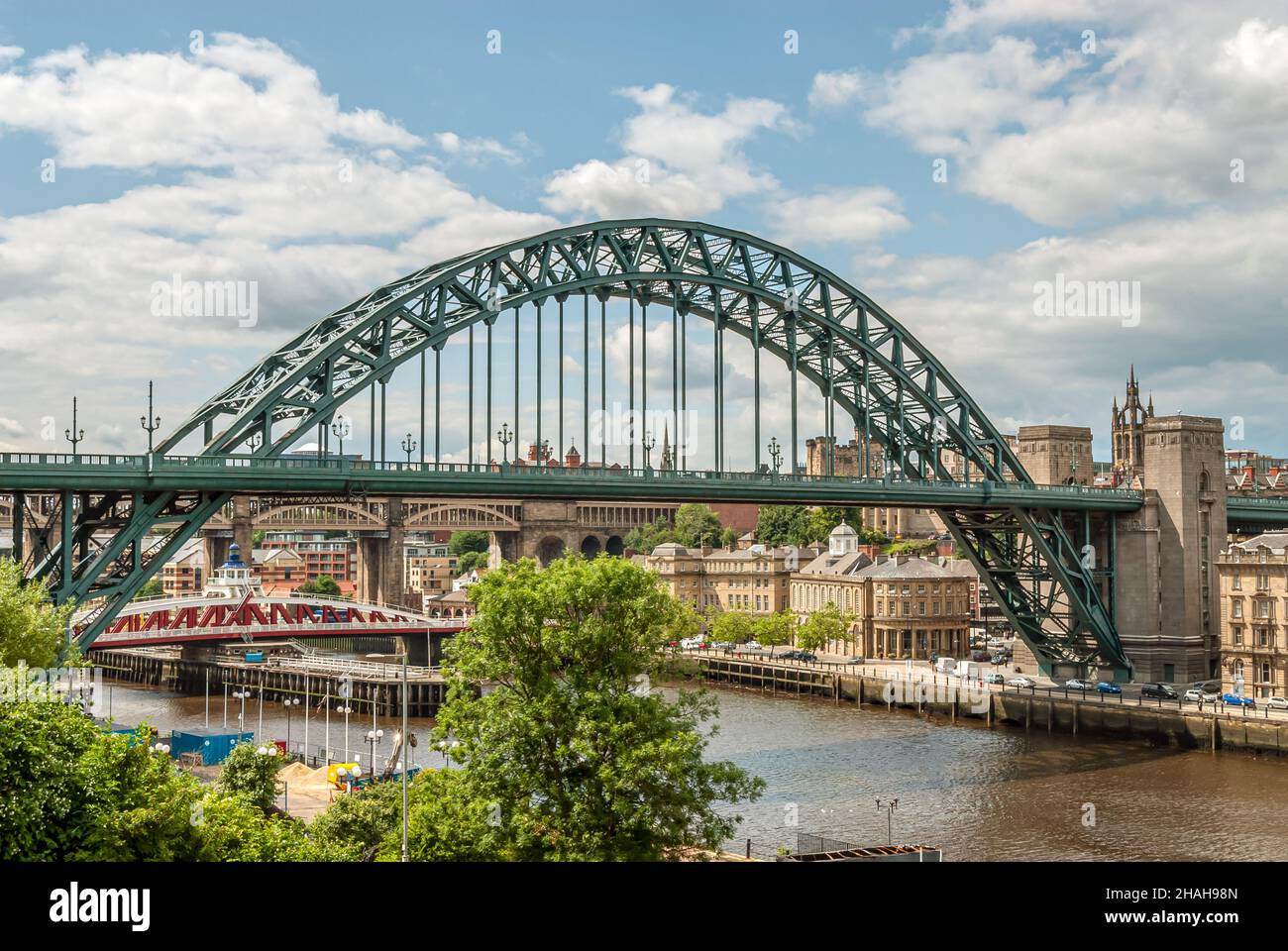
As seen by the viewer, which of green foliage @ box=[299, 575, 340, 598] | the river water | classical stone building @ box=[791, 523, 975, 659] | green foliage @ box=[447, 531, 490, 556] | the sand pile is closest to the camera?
the river water

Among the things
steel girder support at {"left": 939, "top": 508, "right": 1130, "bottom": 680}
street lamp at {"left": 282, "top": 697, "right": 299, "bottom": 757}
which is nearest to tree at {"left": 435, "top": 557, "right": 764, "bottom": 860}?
street lamp at {"left": 282, "top": 697, "right": 299, "bottom": 757}

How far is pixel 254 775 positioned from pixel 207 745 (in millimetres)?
16473

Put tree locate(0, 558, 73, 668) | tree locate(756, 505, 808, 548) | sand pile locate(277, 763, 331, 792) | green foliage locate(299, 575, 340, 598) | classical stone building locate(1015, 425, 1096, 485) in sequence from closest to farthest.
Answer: tree locate(0, 558, 73, 668), sand pile locate(277, 763, 331, 792), classical stone building locate(1015, 425, 1096, 485), green foliage locate(299, 575, 340, 598), tree locate(756, 505, 808, 548)

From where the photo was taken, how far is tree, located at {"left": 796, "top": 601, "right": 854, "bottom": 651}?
297ft

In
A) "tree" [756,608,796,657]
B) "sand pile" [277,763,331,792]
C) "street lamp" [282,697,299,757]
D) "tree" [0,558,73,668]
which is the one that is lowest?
"street lamp" [282,697,299,757]

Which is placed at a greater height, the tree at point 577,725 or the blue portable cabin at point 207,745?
the tree at point 577,725

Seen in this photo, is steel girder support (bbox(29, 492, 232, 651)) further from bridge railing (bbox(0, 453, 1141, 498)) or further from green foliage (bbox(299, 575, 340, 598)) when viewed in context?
green foliage (bbox(299, 575, 340, 598))

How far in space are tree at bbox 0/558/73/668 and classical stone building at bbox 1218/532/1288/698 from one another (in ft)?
171

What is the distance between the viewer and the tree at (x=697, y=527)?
15362cm

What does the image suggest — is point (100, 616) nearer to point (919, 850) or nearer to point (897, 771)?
point (919, 850)

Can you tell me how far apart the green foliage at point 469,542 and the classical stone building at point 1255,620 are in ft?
443

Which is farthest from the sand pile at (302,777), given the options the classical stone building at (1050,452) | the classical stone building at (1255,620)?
the classical stone building at (1050,452)

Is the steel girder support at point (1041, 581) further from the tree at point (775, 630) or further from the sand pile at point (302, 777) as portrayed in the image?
the sand pile at point (302, 777)

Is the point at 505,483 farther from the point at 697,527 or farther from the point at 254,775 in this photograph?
the point at 697,527
